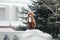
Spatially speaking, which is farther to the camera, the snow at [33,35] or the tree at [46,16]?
the tree at [46,16]

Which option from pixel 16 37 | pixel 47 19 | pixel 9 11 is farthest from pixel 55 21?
pixel 9 11

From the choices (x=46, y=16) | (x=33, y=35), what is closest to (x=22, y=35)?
(x=33, y=35)

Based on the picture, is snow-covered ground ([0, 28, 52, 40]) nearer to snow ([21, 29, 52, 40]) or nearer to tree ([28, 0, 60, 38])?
snow ([21, 29, 52, 40])

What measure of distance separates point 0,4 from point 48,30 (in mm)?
6145

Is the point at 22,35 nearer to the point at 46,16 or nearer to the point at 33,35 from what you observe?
the point at 33,35

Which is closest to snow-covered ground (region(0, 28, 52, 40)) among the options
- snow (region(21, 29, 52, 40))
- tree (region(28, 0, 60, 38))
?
snow (region(21, 29, 52, 40))

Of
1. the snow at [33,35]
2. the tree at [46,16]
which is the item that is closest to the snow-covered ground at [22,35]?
the snow at [33,35]

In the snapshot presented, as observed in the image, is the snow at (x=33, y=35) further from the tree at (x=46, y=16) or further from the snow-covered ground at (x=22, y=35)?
the tree at (x=46, y=16)

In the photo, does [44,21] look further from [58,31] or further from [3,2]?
[3,2]

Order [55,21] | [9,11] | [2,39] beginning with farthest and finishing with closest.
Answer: [9,11] < [55,21] < [2,39]

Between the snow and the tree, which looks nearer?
the snow

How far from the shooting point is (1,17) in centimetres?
1259

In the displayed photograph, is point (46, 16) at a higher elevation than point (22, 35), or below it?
higher

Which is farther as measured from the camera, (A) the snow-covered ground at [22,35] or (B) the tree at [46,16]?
(B) the tree at [46,16]
